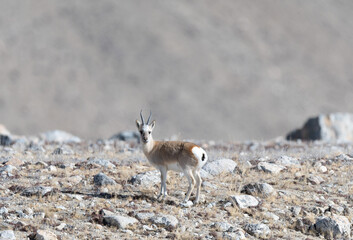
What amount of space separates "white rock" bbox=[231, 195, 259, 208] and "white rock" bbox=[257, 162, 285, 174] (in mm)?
2733

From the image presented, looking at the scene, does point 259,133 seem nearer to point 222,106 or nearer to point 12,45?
point 222,106

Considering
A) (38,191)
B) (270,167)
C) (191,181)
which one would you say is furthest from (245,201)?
(38,191)

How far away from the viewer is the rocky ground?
11.0m

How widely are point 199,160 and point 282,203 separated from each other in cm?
190

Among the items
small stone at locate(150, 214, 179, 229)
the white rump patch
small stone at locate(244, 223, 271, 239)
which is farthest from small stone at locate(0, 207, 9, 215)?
small stone at locate(244, 223, 271, 239)

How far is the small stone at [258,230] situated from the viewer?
36.6ft

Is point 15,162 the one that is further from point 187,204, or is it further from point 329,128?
point 329,128

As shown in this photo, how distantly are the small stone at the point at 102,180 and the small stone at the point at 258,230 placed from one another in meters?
3.51

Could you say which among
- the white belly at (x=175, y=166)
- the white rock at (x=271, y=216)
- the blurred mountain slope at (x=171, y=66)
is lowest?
the white rock at (x=271, y=216)

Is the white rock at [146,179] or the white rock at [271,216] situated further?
the white rock at [146,179]

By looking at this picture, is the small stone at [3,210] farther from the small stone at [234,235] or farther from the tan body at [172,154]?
the small stone at [234,235]

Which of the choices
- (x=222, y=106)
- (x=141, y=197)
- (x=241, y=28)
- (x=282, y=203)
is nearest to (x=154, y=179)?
(x=141, y=197)

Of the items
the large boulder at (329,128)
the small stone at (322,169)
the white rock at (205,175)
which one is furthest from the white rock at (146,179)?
the large boulder at (329,128)

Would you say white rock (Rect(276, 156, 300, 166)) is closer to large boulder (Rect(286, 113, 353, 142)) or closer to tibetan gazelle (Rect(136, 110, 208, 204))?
tibetan gazelle (Rect(136, 110, 208, 204))
